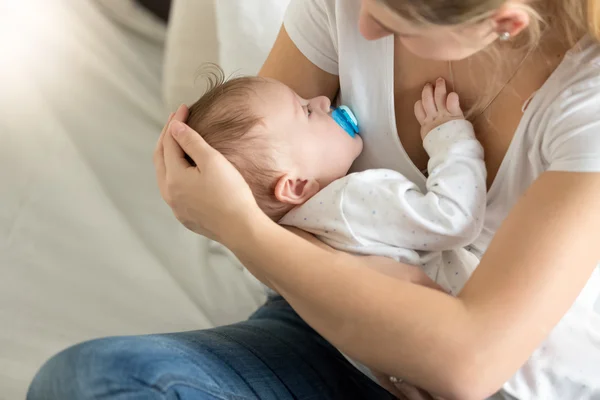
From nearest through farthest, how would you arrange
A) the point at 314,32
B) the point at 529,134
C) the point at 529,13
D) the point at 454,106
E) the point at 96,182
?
the point at 529,13, the point at 529,134, the point at 454,106, the point at 314,32, the point at 96,182

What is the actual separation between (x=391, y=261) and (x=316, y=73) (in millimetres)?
406

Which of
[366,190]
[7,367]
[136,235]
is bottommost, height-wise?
[7,367]

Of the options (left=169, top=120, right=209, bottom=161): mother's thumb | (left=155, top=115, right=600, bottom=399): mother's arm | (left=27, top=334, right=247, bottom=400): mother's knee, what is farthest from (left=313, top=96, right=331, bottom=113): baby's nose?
(left=27, top=334, right=247, bottom=400): mother's knee

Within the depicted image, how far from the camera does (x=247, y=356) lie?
0.89m

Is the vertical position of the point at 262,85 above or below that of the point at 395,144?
above

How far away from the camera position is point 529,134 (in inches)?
31.7

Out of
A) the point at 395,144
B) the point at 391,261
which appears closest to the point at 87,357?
the point at 391,261

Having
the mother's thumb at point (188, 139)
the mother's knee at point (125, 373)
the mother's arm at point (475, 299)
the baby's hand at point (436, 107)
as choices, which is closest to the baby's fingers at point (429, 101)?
the baby's hand at point (436, 107)

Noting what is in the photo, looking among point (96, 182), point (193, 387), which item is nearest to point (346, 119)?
point (193, 387)

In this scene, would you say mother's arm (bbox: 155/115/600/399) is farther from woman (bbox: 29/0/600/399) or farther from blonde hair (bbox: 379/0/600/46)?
blonde hair (bbox: 379/0/600/46)

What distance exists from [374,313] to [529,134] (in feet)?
1.12

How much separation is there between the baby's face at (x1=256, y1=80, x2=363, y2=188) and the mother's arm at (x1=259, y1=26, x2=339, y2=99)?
81mm

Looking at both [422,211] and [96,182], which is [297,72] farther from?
[96,182]

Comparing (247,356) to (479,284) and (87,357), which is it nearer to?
(87,357)
